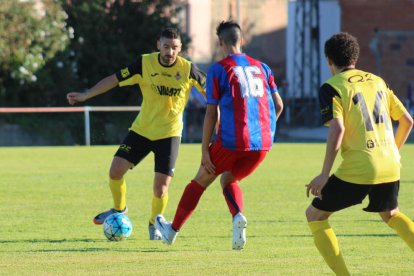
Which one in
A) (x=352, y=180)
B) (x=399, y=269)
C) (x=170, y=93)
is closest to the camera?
(x=352, y=180)

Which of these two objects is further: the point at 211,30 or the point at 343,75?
the point at 211,30

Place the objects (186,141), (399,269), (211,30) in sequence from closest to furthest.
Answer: (399,269) → (186,141) → (211,30)

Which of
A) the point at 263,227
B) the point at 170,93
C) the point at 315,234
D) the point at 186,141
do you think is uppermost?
the point at 170,93

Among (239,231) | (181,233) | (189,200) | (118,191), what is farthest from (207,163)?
(181,233)

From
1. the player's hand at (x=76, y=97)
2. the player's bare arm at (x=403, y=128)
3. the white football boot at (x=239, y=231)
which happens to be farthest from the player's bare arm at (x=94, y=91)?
the player's bare arm at (x=403, y=128)

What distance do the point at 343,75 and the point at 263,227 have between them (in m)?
4.34

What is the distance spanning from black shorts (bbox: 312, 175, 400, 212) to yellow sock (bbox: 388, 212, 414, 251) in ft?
0.41

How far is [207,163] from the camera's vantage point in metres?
8.30

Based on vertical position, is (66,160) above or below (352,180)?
below

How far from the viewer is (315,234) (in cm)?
695

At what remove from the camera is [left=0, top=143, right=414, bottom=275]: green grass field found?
8156 mm

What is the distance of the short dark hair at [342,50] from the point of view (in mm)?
6820

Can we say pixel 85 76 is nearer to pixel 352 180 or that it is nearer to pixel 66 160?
pixel 66 160

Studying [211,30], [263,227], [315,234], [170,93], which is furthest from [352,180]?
[211,30]
